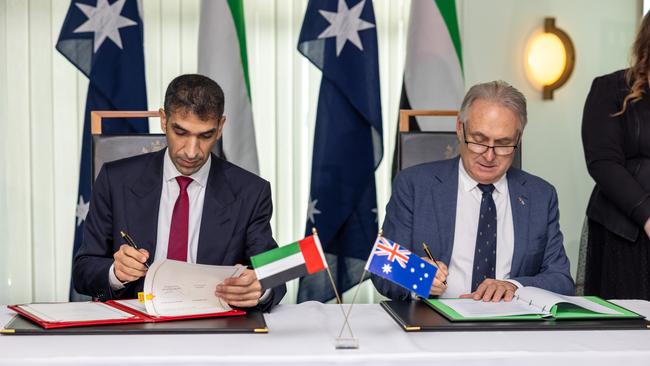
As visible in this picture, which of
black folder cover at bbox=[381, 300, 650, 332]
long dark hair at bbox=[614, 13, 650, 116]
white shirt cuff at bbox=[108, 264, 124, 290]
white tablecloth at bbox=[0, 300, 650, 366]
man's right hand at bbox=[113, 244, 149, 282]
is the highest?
long dark hair at bbox=[614, 13, 650, 116]

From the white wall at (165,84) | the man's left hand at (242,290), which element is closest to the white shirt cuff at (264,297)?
the man's left hand at (242,290)

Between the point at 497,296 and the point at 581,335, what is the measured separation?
318 mm

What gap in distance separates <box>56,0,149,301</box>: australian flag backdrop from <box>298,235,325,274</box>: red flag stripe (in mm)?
2184

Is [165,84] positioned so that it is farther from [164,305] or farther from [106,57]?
[164,305]

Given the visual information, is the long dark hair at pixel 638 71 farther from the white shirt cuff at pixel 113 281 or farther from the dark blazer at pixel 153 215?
the white shirt cuff at pixel 113 281

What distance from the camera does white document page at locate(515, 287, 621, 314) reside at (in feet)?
6.76

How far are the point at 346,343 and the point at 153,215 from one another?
922 mm

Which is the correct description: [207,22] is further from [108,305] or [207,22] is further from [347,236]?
[108,305]

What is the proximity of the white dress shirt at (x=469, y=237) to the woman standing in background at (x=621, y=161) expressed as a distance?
2.08 feet

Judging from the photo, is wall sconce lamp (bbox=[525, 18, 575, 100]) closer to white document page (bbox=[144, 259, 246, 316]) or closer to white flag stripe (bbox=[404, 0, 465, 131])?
white flag stripe (bbox=[404, 0, 465, 131])

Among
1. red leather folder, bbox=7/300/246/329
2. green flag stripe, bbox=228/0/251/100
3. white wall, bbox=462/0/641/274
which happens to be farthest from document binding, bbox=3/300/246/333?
white wall, bbox=462/0/641/274

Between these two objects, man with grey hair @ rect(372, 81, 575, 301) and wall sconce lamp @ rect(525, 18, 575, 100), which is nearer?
man with grey hair @ rect(372, 81, 575, 301)

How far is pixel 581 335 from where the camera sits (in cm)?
189

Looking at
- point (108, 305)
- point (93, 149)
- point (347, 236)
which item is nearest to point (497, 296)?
point (108, 305)
